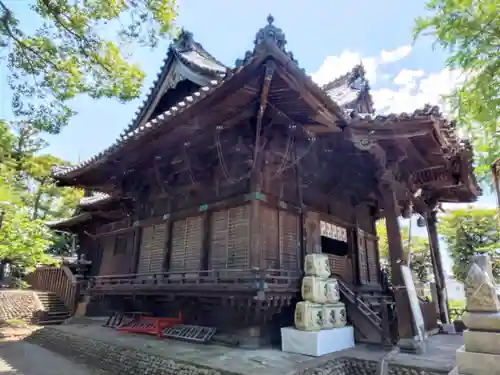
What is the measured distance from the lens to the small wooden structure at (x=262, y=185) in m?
5.92

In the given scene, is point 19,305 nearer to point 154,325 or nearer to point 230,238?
point 154,325

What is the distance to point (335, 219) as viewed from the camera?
9.30 meters

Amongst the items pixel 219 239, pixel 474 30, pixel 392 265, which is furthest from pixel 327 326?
pixel 474 30

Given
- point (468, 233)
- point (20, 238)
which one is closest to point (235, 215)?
point (20, 238)

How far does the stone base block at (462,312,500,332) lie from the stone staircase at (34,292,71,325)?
16254mm

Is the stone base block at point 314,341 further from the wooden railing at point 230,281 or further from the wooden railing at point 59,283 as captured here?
the wooden railing at point 59,283

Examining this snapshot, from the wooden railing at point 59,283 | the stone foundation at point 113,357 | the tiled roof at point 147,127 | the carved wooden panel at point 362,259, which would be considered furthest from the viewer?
the wooden railing at point 59,283

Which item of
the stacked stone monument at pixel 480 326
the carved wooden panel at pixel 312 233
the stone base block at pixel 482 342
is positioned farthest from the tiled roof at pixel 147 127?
the stone base block at pixel 482 342

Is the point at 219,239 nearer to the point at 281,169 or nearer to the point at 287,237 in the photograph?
the point at 287,237

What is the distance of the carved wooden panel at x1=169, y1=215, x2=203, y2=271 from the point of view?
322 inches

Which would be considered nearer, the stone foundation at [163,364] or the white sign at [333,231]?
the stone foundation at [163,364]

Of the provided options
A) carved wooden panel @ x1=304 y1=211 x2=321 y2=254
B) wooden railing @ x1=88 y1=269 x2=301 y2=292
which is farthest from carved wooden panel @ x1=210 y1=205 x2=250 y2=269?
carved wooden panel @ x1=304 y1=211 x2=321 y2=254

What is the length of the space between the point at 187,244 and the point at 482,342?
6.43 m

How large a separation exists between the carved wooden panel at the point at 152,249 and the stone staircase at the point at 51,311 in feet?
27.5
